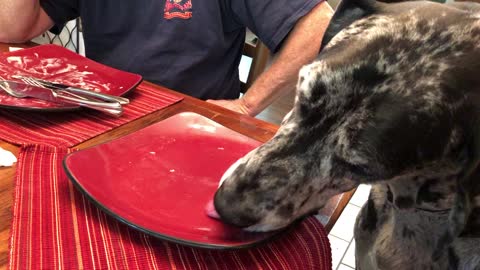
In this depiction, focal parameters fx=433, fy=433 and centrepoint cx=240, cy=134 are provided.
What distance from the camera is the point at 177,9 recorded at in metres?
1.47

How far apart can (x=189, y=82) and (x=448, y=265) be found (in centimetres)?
102

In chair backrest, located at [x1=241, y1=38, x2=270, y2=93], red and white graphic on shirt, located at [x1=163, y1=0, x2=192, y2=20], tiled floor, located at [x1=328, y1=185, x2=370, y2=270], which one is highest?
red and white graphic on shirt, located at [x1=163, y1=0, x2=192, y2=20]

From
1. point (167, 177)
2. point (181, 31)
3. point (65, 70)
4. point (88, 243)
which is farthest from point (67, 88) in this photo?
point (181, 31)

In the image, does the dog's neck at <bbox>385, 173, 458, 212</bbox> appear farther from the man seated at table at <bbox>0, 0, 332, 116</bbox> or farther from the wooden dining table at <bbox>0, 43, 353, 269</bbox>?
the man seated at table at <bbox>0, 0, 332, 116</bbox>

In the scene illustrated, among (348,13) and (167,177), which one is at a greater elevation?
(348,13)

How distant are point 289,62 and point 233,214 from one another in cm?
93

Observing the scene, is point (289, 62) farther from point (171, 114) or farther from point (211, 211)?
point (211, 211)

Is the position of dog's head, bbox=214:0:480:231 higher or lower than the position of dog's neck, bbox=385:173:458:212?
higher

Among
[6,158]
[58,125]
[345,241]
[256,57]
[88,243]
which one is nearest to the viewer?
[88,243]

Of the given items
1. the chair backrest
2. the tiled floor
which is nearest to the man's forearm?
the chair backrest

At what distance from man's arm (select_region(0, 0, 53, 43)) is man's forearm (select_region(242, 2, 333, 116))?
82 centimetres

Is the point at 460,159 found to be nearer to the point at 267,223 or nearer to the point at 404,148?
the point at 404,148

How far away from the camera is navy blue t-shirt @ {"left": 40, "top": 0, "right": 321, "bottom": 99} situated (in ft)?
4.83

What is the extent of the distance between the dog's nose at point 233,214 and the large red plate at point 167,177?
1 centimetres
